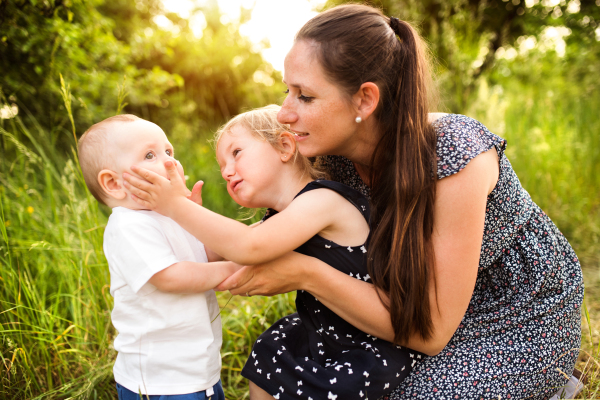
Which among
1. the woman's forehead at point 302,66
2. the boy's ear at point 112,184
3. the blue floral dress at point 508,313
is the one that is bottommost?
the blue floral dress at point 508,313

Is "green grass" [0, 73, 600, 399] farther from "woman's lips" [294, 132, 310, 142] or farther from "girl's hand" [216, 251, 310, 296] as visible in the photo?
"woman's lips" [294, 132, 310, 142]

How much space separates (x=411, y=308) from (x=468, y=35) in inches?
126

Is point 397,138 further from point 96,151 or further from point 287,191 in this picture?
point 96,151

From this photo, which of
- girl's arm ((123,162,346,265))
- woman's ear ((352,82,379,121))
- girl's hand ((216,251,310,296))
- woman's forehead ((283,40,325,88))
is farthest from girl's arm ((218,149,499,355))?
woman's forehead ((283,40,325,88))

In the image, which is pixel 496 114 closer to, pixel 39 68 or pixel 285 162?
pixel 285 162

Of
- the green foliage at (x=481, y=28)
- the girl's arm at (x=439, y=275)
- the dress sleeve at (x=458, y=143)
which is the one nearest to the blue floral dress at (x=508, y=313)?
the dress sleeve at (x=458, y=143)

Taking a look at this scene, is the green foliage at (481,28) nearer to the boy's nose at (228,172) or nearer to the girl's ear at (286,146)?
the girl's ear at (286,146)

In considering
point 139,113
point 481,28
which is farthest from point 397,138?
point 139,113

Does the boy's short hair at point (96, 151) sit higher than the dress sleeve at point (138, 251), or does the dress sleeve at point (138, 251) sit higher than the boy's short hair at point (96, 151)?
the boy's short hair at point (96, 151)

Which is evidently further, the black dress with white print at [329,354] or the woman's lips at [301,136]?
the woman's lips at [301,136]

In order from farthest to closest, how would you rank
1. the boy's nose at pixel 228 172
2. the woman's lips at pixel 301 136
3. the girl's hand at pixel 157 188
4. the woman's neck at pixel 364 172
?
1. the woman's neck at pixel 364 172
2. the boy's nose at pixel 228 172
3. the woman's lips at pixel 301 136
4. the girl's hand at pixel 157 188

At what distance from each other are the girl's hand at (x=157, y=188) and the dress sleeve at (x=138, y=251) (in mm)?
70

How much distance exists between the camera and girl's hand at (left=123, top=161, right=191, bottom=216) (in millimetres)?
1181

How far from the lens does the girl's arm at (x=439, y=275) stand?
1271 mm
